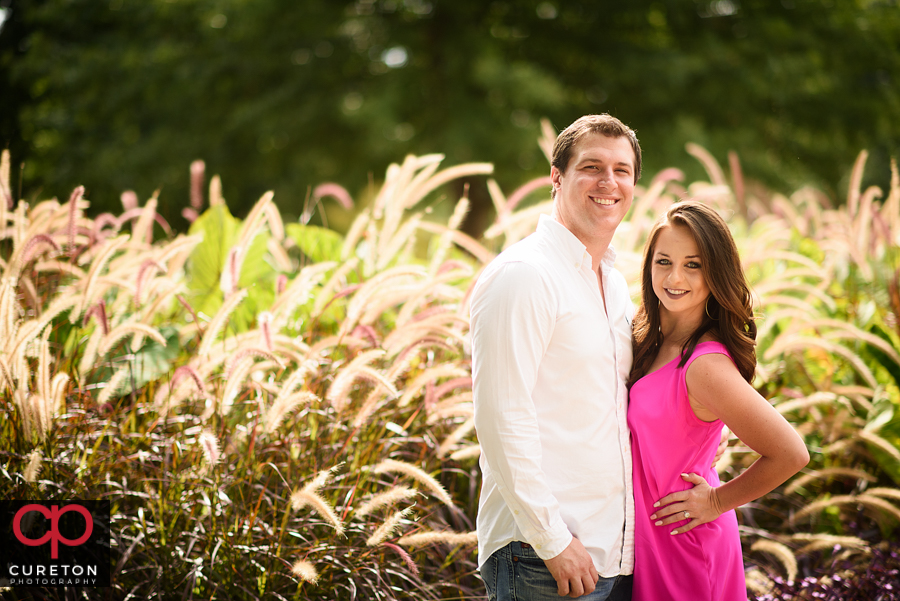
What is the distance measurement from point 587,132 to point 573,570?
48.1 inches

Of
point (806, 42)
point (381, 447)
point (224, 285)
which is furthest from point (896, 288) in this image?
point (806, 42)

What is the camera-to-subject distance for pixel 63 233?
3186 millimetres

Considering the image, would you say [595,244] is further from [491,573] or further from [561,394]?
[491,573]

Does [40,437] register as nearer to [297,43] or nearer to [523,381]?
[523,381]

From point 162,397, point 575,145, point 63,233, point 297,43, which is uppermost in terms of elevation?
point 297,43

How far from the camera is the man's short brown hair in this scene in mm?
1912

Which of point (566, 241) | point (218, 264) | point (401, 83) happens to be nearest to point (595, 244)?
point (566, 241)

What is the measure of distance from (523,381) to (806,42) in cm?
1084

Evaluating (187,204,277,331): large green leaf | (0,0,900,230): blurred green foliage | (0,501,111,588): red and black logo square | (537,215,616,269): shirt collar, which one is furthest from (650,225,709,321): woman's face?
(0,0,900,230): blurred green foliage

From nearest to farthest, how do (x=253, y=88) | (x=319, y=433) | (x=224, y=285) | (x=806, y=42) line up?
(x=319, y=433)
(x=224, y=285)
(x=806, y=42)
(x=253, y=88)

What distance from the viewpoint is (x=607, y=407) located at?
1.86 metres

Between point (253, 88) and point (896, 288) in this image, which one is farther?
point (253, 88)

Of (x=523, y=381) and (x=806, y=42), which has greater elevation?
(x=806, y=42)

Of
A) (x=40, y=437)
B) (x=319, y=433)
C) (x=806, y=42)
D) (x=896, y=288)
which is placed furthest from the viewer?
(x=806, y=42)
